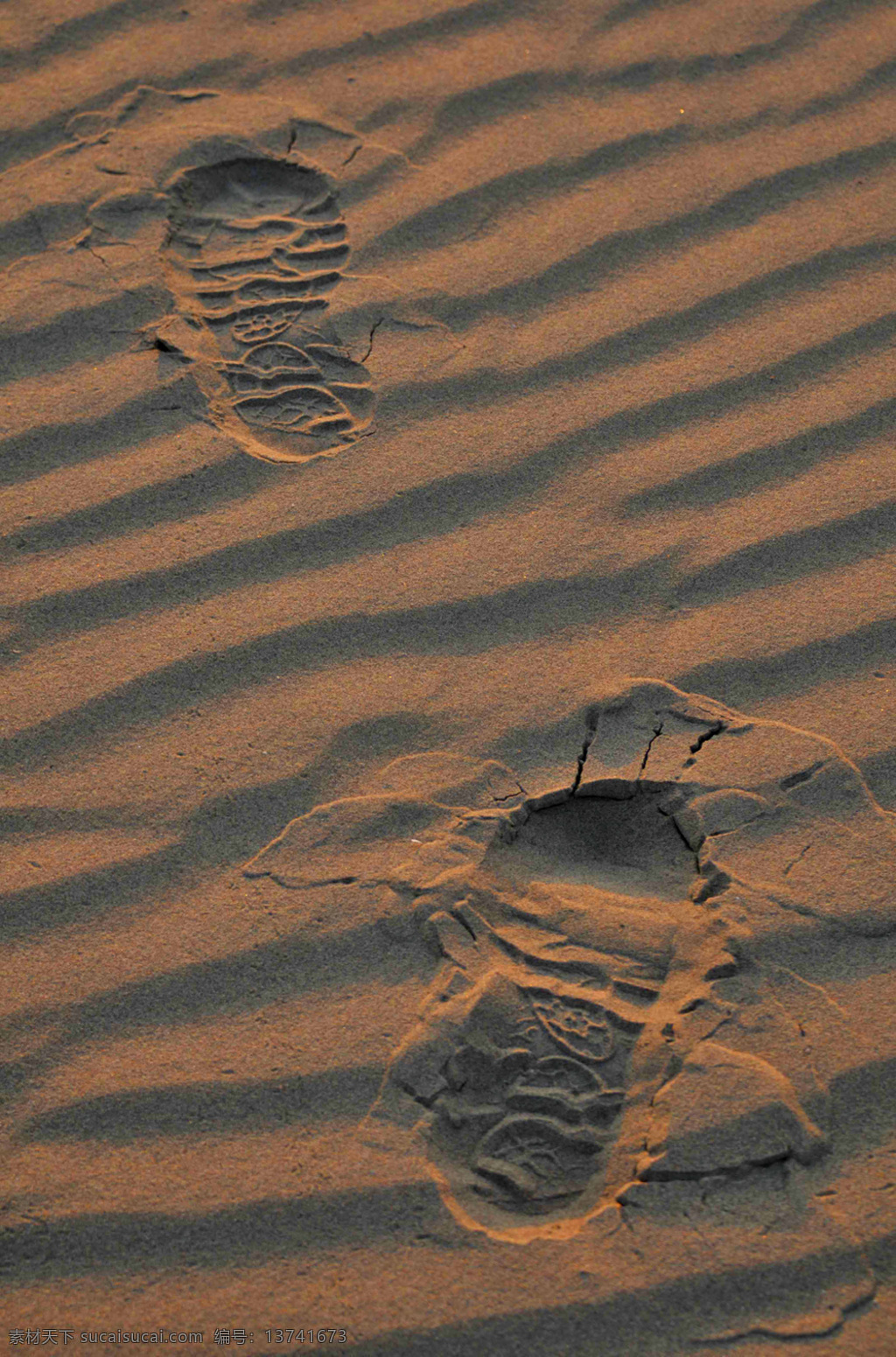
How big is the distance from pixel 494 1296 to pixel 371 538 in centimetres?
112

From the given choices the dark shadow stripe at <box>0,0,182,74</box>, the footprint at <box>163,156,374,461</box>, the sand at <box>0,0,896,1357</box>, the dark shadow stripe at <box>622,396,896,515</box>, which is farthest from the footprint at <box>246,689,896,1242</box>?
the dark shadow stripe at <box>0,0,182,74</box>

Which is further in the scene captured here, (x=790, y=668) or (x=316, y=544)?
(x=316, y=544)

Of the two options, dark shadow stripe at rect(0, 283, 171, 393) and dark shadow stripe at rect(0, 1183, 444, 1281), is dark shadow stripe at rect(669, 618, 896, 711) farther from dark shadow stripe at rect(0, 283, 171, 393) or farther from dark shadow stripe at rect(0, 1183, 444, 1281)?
dark shadow stripe at rect(0, 283, 171, 393)

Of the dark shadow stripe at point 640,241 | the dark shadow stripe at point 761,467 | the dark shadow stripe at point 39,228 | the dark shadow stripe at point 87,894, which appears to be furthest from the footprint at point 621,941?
the dark shadow stripe at point 39,228

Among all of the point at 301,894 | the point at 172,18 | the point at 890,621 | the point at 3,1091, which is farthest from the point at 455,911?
the point at 172,18

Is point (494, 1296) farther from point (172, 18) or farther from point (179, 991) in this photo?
point (172, 18)

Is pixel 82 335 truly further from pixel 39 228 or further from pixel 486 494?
pixel 486 494

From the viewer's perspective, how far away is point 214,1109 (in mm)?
1471

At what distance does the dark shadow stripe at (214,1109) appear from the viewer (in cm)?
146

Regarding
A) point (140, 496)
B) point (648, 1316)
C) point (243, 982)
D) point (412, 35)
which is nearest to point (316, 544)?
point (140, 496)

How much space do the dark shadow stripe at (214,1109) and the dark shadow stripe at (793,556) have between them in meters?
0.90

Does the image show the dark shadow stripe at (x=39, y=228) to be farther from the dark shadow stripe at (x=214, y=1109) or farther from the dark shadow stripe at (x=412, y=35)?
the dark shadow stripe at (x=214, y=1109)

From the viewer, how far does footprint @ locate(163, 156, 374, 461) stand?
2.13 meters

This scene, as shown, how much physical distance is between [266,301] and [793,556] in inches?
42.0
